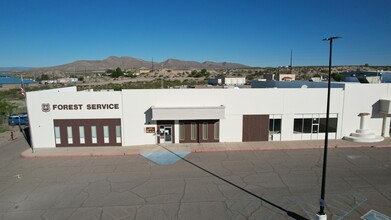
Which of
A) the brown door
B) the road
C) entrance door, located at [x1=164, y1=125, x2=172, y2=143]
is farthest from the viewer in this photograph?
the brown door

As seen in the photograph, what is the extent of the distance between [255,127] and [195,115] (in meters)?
5.59

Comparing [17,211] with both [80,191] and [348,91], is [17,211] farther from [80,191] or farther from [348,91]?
[348,91]

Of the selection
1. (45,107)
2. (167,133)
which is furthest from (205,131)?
(45,107)

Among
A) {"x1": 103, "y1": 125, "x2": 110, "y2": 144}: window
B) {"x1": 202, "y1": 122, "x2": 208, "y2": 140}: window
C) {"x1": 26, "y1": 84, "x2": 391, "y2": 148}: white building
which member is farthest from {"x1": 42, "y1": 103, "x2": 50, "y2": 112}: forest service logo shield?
{"x1": 202, "y1": 122, "x2": 208, "y2": 140}: window

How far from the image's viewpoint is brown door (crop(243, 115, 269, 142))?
23.1 m

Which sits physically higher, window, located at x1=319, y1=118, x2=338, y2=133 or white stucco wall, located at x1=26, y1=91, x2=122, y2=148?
white stucco wall, located at x1=26, y1=91, x2=122, y2=148

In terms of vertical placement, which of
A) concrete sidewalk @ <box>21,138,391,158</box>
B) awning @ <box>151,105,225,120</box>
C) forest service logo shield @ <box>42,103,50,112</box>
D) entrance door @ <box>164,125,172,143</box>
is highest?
forest service logo shield @ <box>42,103,50,112</box>

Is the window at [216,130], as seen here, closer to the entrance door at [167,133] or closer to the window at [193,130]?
the window at [193,130]

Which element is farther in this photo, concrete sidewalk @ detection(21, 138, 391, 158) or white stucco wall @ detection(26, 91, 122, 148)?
white stucco wall @ detection(26, 91, 122, 148)

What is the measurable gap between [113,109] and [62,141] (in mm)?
5102

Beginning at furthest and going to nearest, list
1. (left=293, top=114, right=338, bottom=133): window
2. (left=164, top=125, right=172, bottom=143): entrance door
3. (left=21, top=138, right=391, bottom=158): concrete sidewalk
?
(left=293, top=114, right=338, bottom=133): window
(left=164, top=125, right=172, bottom=143): entrance door
(left=21, top=138, right=391, bottom=158): concrete sidewalk

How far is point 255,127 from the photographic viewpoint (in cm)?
2316

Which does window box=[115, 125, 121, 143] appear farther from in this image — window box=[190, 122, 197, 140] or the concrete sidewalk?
window box=[190, 122, 197, 140]

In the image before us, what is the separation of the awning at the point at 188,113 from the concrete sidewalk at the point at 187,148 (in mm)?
2414
